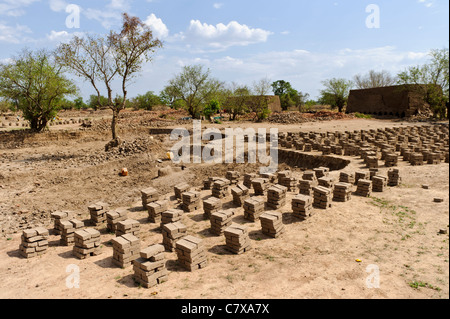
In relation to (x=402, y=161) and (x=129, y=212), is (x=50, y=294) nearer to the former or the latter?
(x=129, y=212)

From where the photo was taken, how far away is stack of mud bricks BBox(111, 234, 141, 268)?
235 inches

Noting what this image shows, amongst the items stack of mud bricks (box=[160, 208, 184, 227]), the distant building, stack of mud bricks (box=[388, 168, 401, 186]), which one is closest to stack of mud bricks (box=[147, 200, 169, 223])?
stack of mud bricks (box=[160, 208, 184, 227])

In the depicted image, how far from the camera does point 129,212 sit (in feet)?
31.3

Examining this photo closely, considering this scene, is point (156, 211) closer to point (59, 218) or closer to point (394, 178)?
point (59, 218)

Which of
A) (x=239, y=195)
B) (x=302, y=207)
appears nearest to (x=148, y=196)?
(x=239, y=195)

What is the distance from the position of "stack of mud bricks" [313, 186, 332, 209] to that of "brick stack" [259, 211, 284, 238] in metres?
2.03

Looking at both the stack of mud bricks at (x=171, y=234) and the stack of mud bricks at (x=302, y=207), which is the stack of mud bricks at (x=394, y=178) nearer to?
the stack of mud bricks at (x=302, y=207)

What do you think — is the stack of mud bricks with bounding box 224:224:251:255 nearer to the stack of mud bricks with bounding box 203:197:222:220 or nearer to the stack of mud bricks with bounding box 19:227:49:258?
the stack of mud bricks with bounding box 203:197:222:220

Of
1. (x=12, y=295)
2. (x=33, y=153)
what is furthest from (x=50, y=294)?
(x=33, y=153)

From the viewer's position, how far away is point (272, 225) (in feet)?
23.2

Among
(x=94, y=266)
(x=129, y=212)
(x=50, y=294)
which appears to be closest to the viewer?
(x=50, y=294)

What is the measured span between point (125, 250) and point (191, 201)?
11.3 feet

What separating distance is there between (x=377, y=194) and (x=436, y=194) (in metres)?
1.85
